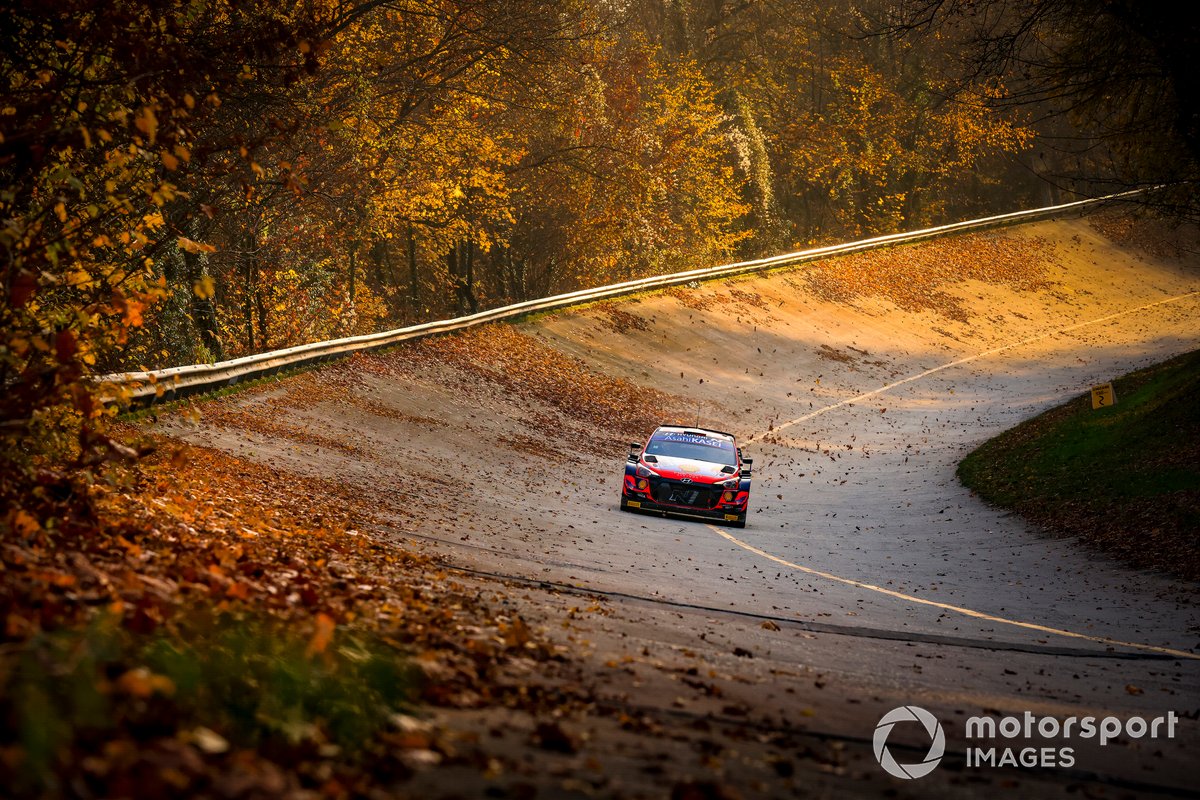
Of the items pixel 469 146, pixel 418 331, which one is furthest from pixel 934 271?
pixel 418 331

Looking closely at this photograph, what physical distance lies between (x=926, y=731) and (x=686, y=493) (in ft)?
44.9

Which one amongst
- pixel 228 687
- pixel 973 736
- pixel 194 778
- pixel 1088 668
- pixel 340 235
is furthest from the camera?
pixel 340 235

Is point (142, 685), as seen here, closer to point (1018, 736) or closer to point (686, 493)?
point (1018, 736)

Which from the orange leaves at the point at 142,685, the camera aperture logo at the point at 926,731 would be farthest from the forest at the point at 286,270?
the camera aperture logo at the point at 926,731

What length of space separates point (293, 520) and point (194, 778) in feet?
28.5

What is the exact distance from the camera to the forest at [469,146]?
8.68 metres

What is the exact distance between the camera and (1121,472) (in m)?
20.0

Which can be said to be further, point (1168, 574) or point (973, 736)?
point (1168, 574)

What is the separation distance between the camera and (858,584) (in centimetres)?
1541

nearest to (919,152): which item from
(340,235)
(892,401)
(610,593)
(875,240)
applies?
(875,240)

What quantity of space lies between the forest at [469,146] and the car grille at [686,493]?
25.7 ft

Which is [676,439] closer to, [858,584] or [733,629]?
[858,584]

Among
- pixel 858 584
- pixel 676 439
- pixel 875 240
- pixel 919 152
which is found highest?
pixel 919 152

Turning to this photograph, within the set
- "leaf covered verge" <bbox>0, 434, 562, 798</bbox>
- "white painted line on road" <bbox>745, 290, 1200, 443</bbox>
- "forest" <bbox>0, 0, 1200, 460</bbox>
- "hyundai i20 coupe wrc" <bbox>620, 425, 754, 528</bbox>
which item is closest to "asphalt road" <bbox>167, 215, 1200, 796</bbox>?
"white painted line on road" <bbox>745, 290, 1200, 443</bbox>
